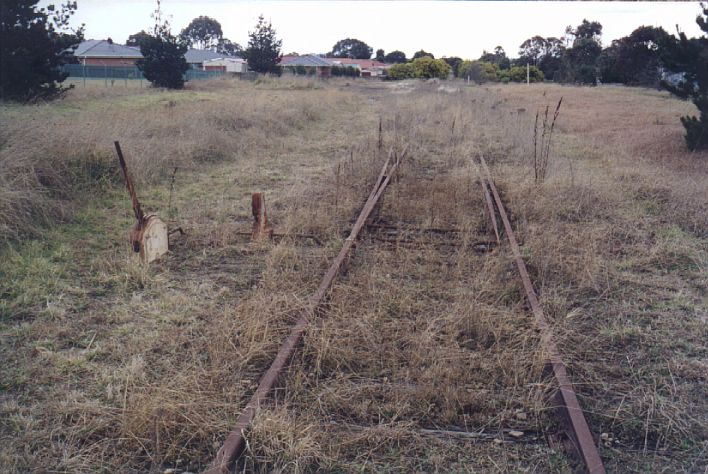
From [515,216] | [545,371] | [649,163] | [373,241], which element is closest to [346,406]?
[545,371]

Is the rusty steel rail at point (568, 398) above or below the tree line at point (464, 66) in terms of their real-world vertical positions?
below

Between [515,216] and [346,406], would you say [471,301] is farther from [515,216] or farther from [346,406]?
[515,216]

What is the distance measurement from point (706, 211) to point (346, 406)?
6.33 m

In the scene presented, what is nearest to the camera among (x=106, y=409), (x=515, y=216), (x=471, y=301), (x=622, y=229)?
(x=106, y=409)

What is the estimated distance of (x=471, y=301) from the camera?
4.52 m

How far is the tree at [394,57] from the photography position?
130m

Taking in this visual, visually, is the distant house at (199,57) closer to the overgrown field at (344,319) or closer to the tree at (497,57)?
the tree at (497,57)

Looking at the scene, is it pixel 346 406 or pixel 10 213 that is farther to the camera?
pixel 10 213

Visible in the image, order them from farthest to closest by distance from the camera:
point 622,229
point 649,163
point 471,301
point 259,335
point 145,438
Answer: point 649,163
point 622,229
point 471,301
point 259,335
point 145,438

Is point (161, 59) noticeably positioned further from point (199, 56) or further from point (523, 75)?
point (199, 56)

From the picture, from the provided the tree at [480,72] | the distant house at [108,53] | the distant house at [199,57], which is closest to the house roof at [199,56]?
the distant house at [199,57]

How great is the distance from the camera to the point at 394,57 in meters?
131

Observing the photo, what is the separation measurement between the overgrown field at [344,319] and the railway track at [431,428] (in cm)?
7

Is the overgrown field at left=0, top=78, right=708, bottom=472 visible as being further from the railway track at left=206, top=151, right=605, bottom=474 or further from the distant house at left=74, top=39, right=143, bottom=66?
the distant house at left=74, top=39, right=143, bottom=66
